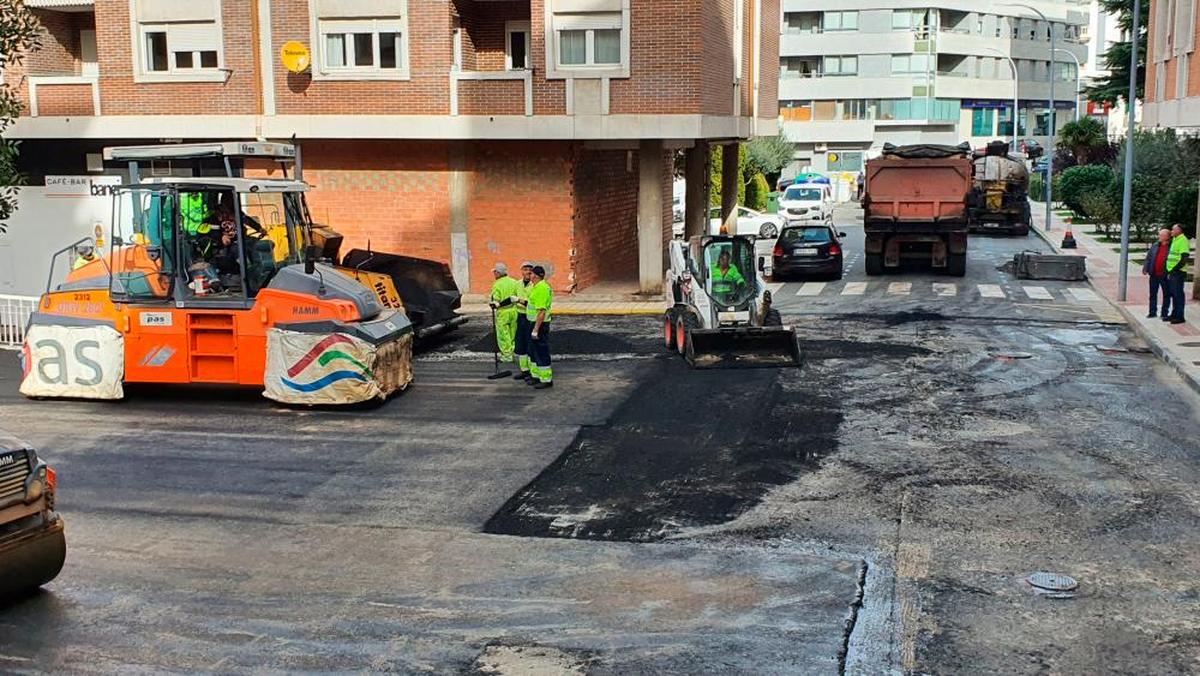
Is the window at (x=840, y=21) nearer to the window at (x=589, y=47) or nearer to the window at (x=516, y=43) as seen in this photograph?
the window at (x=516, y=43)

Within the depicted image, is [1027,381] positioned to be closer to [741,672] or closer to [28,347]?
[741,672]

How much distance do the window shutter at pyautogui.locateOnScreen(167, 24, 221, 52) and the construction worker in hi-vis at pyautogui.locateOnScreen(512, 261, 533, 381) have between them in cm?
1314

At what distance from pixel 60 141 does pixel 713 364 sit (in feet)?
63.3

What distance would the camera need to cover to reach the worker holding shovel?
17.4m

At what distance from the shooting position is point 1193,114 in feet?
79.9

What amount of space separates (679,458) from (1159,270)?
12.4m

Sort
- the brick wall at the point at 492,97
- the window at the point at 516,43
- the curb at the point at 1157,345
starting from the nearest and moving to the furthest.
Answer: the curb at the point at 1157,345 → the brick wall at the point at 492,97 → the window at the point at 516,43

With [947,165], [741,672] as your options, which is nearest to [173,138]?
[947,165]

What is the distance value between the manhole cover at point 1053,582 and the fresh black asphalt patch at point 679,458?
277 cm

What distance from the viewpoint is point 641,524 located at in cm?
1092

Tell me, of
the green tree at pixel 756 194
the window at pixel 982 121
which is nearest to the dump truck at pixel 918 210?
the green tree at pixel 756 194

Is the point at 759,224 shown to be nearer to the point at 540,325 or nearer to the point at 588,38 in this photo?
the point at 588,38

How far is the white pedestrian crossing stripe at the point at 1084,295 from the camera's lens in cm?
2555

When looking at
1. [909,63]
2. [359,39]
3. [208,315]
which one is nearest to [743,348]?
[208,315]
